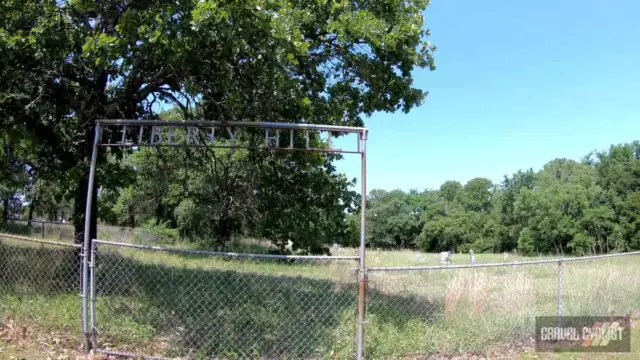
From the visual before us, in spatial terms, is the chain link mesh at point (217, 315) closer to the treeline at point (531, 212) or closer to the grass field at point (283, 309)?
the grass field at point (283, 309)

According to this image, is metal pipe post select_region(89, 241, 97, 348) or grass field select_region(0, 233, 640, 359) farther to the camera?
grass field select_region(0, 233, 640, 359)

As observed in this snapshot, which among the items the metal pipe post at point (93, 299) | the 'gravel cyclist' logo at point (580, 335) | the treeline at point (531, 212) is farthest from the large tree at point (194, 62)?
the treeline at point (531, 212)

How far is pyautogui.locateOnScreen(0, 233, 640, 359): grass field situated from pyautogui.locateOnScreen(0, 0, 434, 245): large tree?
1.40 metres

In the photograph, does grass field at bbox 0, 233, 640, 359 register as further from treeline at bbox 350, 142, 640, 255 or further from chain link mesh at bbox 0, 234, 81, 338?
treeline at bbox 350, 142, 640, 255

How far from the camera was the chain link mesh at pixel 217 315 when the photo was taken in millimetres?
6418

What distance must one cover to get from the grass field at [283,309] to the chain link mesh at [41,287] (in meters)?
0.02

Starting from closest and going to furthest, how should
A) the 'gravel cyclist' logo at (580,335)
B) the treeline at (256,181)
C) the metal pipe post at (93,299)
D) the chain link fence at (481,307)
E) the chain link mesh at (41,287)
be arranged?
the metal pipe post at (93,299), the chain link fence at (481,307), the chain link mesh at (41,287), the 'gravel cyclist' logo at (580,335), the treeline at (256,181)

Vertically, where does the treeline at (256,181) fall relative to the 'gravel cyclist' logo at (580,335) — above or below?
above

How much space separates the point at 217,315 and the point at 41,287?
2.97 metres

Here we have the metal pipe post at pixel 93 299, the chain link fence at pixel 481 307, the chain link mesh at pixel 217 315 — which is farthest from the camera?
the chain link fence at pixel 481 307

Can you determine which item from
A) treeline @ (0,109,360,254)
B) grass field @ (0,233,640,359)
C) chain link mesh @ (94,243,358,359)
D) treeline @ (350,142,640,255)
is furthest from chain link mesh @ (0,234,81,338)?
treeline @ (350,142,640,255)

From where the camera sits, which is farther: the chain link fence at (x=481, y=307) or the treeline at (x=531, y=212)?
the treeline at (x=531, y=212)

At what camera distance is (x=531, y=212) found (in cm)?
8062

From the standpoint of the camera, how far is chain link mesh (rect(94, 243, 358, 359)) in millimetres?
6418
